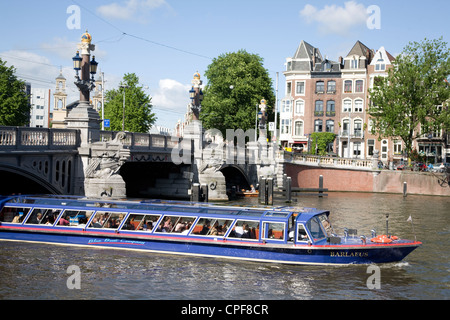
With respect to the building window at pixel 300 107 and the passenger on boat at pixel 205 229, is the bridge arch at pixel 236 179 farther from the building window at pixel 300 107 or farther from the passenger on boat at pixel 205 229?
the passenger on boat at pixel 205 229

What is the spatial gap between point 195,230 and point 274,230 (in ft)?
11.4

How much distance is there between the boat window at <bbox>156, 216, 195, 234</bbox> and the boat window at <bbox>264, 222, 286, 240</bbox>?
11.1ft

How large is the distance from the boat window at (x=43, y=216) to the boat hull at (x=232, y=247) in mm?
534

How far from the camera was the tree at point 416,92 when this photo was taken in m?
66.5

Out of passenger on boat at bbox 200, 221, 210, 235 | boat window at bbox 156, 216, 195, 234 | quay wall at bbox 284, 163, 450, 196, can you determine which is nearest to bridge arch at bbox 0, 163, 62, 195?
boat window at bbox 156, 216, 195, 234

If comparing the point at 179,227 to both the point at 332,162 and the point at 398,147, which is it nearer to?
the point at 332,162

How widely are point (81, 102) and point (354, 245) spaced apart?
1682cm

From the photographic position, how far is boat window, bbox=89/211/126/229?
2553 centimetres

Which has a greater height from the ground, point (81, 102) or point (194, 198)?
point (81, 102)

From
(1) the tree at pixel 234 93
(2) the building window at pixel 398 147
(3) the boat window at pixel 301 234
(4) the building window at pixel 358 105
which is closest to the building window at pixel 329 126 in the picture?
(4) the building window at pixel 358 105

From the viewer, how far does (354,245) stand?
74.7ft
